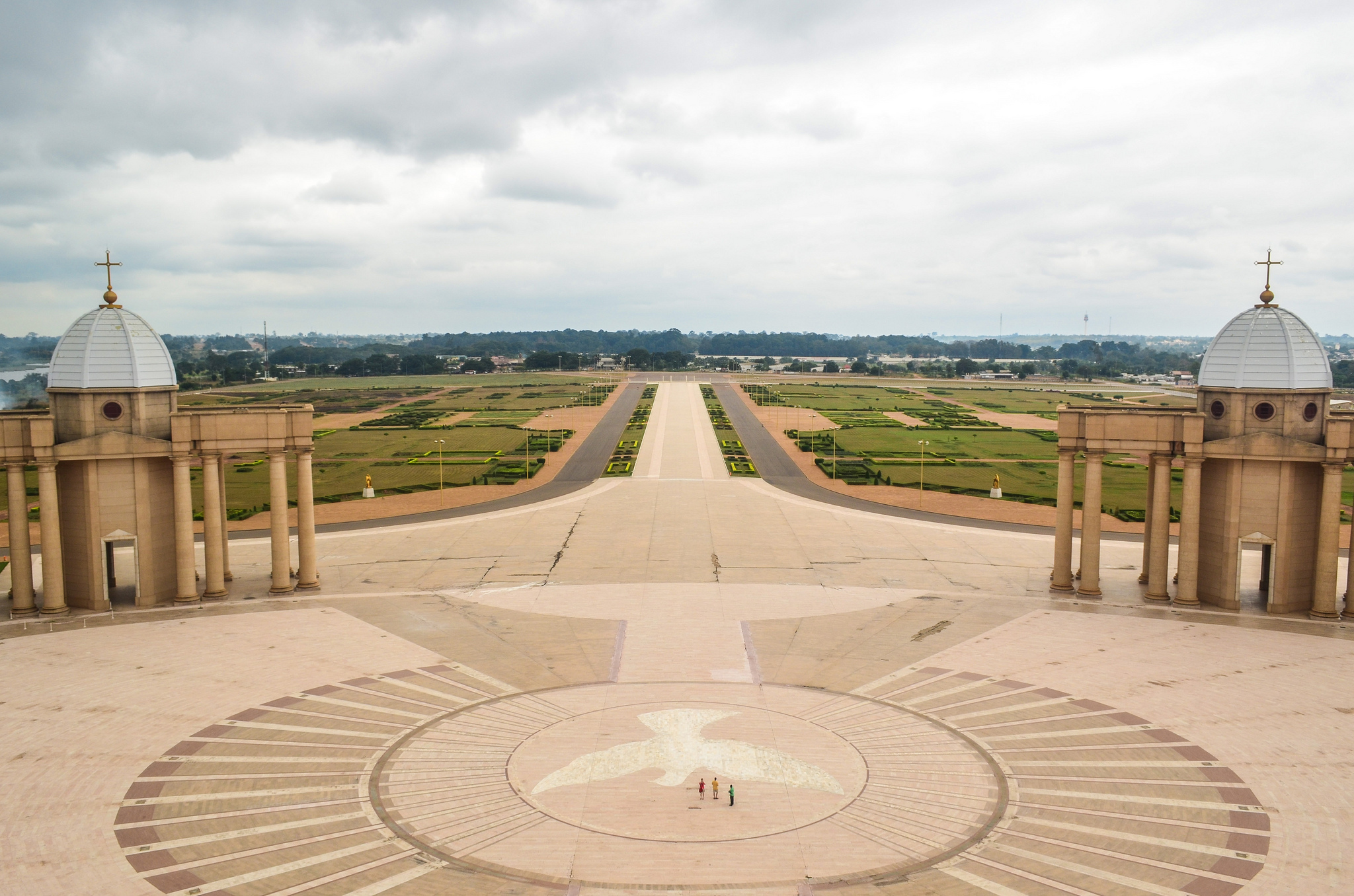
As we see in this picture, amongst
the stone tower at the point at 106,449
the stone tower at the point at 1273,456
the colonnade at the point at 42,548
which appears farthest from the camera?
the stone tower at the point at 106,449

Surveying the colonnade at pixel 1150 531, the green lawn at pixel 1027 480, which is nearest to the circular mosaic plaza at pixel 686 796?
the colonnade at pixel 1150 531

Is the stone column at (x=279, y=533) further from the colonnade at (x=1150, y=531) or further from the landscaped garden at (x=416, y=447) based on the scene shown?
the colonnade at (x=1150, y=531)

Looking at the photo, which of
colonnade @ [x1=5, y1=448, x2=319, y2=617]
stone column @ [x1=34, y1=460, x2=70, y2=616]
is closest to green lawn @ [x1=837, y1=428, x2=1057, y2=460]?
colonnade @ [x1=5, y1=448, x2=319, y2=617]

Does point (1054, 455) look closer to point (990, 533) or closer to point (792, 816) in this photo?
point (990, 533)

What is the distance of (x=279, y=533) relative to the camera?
4875 cm

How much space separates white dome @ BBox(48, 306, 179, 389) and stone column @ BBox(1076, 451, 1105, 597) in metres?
47.5

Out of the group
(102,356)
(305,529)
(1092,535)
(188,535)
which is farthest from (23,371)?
(1092,535)

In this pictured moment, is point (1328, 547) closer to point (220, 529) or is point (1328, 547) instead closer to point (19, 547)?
point (220, 529)

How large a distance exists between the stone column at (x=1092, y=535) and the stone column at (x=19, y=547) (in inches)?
2019

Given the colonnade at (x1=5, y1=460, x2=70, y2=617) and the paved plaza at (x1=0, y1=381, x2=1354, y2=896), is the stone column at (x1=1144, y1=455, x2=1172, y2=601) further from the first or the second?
the colonnade at (x1=5, y1=460, x2=70, y2=617)

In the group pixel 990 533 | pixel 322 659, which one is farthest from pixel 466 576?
pixel 990 533

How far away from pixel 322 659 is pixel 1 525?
4777cm

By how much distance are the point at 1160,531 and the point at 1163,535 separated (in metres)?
0.28

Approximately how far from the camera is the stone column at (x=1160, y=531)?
47.6 meters
